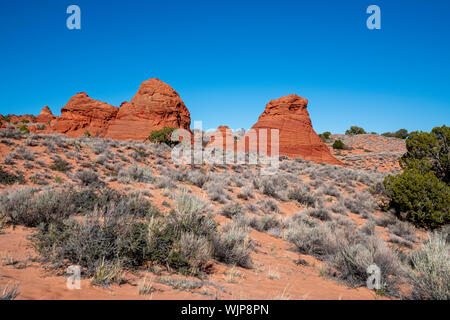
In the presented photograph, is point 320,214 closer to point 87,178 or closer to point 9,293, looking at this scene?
point 9,293

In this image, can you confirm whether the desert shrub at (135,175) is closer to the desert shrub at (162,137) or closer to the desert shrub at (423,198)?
the desert shrub at (423,198)

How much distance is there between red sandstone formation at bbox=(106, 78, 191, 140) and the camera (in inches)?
1460

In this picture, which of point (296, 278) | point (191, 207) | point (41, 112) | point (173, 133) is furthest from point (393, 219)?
point (41, 112)

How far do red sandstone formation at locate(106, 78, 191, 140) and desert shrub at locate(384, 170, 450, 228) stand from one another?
3312 cm

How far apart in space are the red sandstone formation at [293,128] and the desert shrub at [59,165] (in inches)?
885

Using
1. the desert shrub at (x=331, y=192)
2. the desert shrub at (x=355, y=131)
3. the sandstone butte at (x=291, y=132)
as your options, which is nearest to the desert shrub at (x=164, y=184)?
the desert shrub at (x=331, y=192)

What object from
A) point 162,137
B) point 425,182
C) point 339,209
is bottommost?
point 339,209

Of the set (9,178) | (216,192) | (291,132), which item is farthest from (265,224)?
(291,132)

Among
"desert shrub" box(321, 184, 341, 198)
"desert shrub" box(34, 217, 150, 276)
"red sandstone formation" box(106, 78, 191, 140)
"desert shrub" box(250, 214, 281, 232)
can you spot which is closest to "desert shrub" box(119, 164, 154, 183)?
"desert shrub" box(250, 214, 281, 232)

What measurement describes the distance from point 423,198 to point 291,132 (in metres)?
23.1

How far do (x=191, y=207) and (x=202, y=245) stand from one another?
3.76 feet

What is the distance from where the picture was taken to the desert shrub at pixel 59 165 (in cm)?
1006

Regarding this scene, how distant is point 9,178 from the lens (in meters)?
8.02

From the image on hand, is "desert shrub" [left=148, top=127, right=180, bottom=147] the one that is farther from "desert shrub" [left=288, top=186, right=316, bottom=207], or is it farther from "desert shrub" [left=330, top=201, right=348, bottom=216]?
"desert shrub" [left=330, top=201, right=348, bottom=216]
